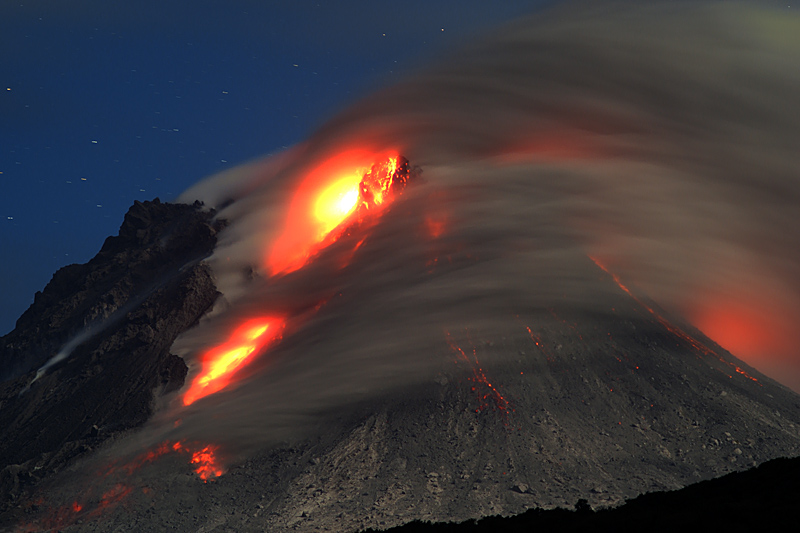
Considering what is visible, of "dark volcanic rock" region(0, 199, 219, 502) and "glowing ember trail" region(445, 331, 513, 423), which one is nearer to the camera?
"glowing ember trail" region(445, 331, 513, 423)

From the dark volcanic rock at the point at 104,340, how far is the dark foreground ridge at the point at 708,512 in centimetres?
6216

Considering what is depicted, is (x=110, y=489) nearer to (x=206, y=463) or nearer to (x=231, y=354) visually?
(x=206, y=463)

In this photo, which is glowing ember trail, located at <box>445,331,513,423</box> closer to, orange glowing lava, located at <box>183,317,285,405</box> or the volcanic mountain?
the volcanic mountain

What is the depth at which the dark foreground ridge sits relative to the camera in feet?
96.9

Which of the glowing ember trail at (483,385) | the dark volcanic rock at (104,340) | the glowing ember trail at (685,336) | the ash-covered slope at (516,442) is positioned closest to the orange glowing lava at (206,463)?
the ash-covered slope at (516,442)

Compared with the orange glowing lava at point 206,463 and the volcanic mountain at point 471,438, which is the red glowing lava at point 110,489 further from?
the volcanic mountain at point 471,438

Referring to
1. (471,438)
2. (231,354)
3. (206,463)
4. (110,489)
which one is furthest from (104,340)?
(471,438)

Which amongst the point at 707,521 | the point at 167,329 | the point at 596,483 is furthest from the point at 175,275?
the point at 707,521

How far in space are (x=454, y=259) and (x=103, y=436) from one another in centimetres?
4774

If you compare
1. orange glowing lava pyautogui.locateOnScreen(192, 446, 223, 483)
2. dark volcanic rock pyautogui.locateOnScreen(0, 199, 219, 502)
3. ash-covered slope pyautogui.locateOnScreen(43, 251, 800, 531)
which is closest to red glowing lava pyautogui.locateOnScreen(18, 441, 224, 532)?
orange glowing lava pyautogui.locateOnScreen(192, 446, 223, 483)

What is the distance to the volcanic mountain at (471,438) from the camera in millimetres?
62781

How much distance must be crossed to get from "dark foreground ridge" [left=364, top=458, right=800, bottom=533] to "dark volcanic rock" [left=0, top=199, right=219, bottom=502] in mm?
62163

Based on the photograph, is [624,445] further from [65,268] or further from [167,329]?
[65,268]

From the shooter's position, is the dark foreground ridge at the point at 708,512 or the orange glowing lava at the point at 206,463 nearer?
the dark foreground ridge at the point at 708,512
